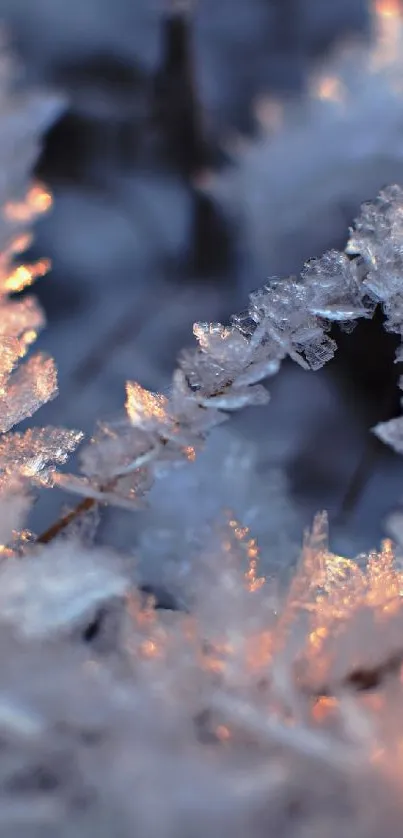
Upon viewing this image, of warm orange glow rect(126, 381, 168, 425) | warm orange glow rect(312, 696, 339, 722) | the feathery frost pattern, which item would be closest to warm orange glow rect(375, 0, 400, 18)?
the feathery frost pattern

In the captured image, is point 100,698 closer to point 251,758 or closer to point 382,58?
point 251,758

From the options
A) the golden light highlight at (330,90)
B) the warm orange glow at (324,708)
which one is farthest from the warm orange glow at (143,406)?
the golden light highlight at (330,90)

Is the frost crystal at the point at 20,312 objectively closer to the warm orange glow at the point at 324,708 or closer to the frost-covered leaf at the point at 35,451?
the frost-covered leaf at the point at 35,451

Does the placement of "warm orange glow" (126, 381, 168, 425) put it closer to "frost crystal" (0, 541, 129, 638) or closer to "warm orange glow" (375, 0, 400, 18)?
"frost crystal" (0, 541, 129, 638)

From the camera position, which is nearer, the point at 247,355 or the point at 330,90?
the point at 247,355

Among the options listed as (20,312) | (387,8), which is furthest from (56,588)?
(387,8)

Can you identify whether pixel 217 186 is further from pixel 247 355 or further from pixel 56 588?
pixel 56 588

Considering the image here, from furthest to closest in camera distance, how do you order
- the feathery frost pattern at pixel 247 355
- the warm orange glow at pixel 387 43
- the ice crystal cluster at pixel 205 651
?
the warm orange glow at pixel 387 43 → the feathery frost pattern at pixel 247 355 → the ice crystal cluster at pixel 205 651
